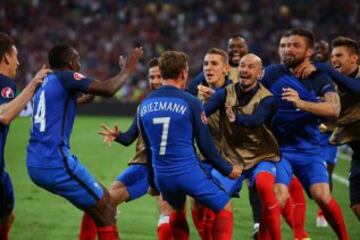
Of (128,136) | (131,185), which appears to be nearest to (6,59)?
(128,136)

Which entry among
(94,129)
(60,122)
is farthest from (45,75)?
(94,129)

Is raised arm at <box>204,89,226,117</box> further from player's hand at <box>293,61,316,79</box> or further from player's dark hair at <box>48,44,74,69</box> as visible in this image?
player's dark hair at <box>48,44,74,69</box>

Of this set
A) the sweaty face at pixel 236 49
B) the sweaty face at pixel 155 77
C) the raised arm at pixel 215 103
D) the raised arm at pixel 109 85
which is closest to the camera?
the raised arm at pixel 109 85

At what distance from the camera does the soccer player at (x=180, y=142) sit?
6.72 metres

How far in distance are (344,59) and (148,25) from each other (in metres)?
27.7

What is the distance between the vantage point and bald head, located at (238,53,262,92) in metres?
7.93

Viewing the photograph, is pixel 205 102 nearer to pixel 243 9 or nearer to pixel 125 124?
pixel 125 124

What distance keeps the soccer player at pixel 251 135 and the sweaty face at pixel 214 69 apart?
0.93 feet

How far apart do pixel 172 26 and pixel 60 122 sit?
2914 cm

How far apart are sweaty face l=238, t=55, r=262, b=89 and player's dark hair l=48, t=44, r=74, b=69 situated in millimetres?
1912

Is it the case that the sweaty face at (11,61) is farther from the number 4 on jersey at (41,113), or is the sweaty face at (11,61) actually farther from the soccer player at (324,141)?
the soccer player at (324,141)

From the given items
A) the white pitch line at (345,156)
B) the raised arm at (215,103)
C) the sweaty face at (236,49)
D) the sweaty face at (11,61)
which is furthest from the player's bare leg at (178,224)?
the white pitch line at (345,156)

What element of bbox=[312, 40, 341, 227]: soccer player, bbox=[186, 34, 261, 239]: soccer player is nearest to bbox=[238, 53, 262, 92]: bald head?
bbox=[186, 34, 261, 239]: soccer player

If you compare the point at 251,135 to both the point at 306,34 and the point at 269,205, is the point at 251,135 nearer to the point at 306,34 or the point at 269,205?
the point at 269,205
